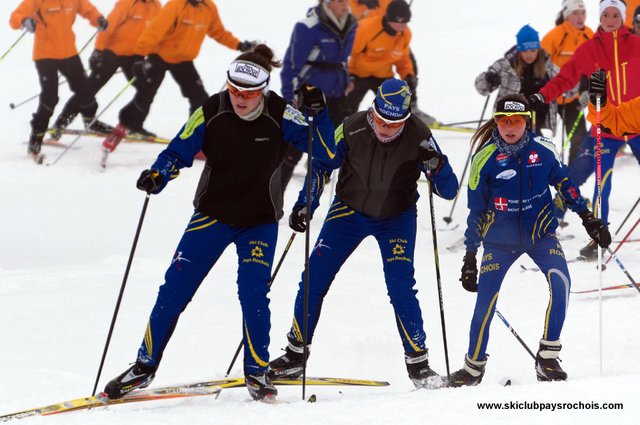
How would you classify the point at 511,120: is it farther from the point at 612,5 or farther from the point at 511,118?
the point at 612,5

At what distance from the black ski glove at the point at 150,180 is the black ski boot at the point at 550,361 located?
7.42 ft

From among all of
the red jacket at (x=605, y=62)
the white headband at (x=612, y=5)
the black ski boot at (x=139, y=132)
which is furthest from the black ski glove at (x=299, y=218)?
the black ski boot at (x=139, y=132)

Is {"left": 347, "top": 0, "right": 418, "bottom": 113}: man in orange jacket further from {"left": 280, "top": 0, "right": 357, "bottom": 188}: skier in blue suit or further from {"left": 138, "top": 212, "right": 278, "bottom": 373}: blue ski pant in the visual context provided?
{"left": 138, "top": 212, "right": 278, "bottom": 373}: blue ski pant

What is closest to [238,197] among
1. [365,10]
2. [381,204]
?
[381,204]

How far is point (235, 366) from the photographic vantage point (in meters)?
6.70

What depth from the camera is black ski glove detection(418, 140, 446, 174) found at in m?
5.51

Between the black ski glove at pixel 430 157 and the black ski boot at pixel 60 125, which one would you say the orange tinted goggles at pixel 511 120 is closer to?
the black ski glove at pixel 430 157

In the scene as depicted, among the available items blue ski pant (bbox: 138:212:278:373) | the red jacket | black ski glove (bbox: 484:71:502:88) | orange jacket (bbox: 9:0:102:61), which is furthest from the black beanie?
blue ski pant (bbox: 138:212:278:373)

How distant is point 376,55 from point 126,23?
3.29 meters

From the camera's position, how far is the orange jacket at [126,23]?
1228 centimetres

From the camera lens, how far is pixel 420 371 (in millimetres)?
5809

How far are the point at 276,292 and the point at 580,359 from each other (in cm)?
267

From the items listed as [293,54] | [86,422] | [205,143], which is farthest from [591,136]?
[86,422]

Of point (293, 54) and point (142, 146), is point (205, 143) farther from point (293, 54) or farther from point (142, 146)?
point (142, 146)
